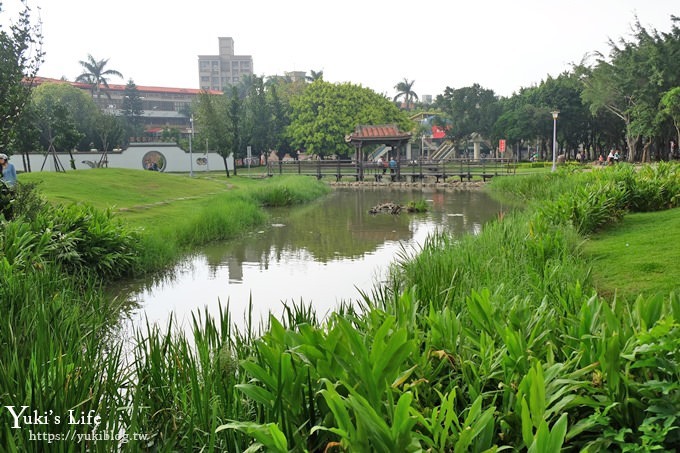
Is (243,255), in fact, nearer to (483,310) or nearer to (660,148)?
(483,310)

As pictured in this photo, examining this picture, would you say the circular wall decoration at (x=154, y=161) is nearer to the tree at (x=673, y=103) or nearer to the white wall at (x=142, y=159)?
the white wall at (x=142, y=159)

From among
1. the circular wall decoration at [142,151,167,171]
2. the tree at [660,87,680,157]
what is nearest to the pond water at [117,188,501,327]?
Answer: the tree at [660,87,680,157]

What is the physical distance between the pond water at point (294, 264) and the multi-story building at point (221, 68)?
109738mm

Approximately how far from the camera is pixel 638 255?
7945 millimetres

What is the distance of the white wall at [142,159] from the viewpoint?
124 feet

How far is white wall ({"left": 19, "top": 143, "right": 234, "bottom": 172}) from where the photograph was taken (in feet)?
124

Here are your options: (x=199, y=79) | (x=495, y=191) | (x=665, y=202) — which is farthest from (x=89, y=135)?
(x=199, y=79)

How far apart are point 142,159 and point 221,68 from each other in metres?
87.8

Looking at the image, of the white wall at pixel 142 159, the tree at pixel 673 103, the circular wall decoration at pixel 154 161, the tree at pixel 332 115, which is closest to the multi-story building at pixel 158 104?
the white wall at pixel 142 159

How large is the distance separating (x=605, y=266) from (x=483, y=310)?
4.90 m

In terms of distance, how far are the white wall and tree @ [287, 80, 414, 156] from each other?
6.84 m

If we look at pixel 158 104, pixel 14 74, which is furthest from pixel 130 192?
pixel 158 104

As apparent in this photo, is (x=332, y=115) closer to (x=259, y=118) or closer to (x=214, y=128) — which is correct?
(x=259, y=118)

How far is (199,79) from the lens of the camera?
126m
